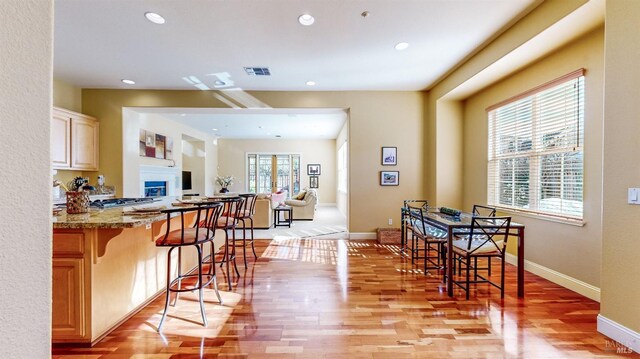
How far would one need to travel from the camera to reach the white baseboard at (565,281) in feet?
8.94

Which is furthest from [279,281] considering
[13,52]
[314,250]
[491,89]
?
[491,89]

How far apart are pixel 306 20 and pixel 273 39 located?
59 cm

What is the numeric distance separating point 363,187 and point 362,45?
268 cm

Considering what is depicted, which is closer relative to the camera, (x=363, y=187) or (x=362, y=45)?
(x=362, y=45)

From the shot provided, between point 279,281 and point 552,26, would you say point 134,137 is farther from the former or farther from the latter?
point 552,26

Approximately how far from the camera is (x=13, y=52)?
713 millimetres

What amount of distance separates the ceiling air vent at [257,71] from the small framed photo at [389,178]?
9.37 feet

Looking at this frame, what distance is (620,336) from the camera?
1.98 meters

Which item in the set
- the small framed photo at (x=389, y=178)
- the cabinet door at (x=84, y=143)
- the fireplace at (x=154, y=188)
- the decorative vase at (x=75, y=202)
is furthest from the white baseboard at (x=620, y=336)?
the fireplace at (x=154, y=188)

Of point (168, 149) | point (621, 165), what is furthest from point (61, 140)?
point (621, 165)

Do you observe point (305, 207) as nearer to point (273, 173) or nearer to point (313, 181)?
point (313, 181)

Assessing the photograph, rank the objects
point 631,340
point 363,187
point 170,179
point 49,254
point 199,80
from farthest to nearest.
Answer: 1. point 170,179
2. point 363,187
3. point 199,80
4. point 631,340
5. point 49,254

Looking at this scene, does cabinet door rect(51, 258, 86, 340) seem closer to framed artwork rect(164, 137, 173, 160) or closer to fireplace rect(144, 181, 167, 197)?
fireplace rect(144, 181, 167, 197)

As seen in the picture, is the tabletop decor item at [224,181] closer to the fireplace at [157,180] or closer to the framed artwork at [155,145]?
the fireplace at [157,180]
